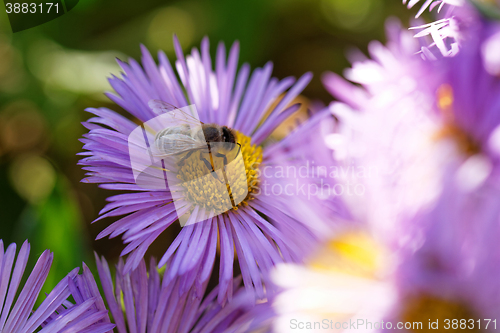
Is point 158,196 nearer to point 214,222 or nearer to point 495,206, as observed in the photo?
point 214,222

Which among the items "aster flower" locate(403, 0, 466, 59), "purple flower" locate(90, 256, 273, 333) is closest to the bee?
"purple flower" locate(90, 256, 273, 333)

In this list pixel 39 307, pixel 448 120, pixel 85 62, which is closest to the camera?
pixel 39 307

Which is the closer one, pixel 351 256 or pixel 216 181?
pixel 351 256

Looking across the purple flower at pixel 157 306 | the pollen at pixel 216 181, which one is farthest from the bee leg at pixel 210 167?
the purple flower at pixel 157 306

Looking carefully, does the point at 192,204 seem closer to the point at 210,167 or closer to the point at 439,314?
the point at 210,167

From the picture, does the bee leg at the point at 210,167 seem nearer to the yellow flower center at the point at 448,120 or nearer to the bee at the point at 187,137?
the bee at the point at 187,137

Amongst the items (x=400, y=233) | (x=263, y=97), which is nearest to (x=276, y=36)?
(x=263, y=97)

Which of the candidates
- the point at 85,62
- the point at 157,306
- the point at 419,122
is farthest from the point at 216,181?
the point at 85,62
